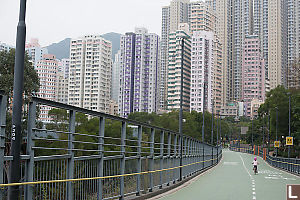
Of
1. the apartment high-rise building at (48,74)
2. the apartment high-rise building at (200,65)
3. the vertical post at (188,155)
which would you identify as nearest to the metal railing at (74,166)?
the vertical post at (188,155)

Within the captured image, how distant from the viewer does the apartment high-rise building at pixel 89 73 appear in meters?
182

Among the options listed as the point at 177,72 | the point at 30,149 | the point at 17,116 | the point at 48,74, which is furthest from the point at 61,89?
the point at 17,116

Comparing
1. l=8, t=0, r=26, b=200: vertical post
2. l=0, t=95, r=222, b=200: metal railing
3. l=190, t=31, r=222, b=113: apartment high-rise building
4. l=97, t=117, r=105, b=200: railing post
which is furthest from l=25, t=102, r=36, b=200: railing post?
l=190, t=31, r=222, b=113: apartment high-rise building

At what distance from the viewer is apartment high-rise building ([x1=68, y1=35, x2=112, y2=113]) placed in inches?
7180

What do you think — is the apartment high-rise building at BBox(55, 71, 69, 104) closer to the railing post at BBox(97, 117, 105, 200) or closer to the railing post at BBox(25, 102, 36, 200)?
the railing post at BBox(97, 117, 105, 200)

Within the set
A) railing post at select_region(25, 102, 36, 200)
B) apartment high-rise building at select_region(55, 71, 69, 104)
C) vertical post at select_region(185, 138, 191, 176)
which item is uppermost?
apartment high-rise building at select_region(55, 71, 69, 104)

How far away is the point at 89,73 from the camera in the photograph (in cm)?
18662

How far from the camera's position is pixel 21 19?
8.86m

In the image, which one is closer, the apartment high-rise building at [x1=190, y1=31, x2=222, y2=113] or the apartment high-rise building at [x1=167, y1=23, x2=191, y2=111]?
the apartment high-rise building at [x1=190, y1=31, x2=222, y2=113]

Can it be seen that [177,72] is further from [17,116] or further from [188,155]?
[17,116]

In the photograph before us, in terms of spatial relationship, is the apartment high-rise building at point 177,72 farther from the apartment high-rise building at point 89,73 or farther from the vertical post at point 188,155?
the vertical post at point 188,155

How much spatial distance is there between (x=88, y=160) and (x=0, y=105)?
3.77m

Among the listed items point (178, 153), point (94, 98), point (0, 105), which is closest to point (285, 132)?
point (178, 153)

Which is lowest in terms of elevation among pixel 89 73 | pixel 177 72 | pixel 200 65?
pixel 89 73
